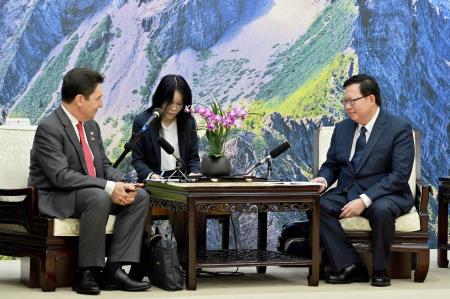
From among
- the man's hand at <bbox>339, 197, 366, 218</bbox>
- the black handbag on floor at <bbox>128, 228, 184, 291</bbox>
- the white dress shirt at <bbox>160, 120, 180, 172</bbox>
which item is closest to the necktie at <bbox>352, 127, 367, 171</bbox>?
the man's hand at <bbox>339, 197, 366, 218</bbox>

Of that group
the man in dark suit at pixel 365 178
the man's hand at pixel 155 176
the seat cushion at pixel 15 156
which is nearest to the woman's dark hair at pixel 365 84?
the man in dark suit at pixel 365 178

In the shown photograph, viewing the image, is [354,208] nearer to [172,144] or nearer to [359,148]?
[359,148]

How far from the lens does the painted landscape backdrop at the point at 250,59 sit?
852cm

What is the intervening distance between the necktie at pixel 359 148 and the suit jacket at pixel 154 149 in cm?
101

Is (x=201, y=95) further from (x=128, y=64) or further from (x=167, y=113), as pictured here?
(x=167, y=113)

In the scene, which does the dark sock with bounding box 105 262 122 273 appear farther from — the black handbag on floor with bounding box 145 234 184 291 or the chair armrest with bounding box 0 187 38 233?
the chair armrest with bounding box 0 187 38 233

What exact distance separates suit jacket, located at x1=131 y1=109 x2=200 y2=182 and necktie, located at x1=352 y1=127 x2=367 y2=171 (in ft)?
3.33

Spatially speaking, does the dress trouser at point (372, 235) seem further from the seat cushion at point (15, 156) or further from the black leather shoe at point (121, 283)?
the seat cushion at point (15, 156)

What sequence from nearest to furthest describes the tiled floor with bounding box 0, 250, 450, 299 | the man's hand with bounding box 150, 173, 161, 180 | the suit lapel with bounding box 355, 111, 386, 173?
the tiled floor with bounding box 0, 250, 450, 299
the suit lapel with bounding box 355, 111, 386, 173
the man's hand with bounding box 150, 173, 161, 180

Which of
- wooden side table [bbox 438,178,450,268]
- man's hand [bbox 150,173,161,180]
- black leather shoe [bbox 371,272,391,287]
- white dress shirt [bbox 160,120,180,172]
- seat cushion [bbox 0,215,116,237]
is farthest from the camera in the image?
wooden side table [bbox 438,178,450,268]

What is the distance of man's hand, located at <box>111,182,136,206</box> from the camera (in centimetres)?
637

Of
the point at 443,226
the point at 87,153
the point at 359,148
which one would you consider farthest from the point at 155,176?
the point at 443,226

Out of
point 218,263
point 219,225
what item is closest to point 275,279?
point 218,263

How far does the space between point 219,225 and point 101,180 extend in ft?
8.75
